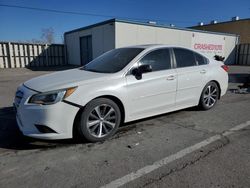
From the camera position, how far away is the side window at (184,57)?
4484 millimetres

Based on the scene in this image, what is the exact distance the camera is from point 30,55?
65.3 feet

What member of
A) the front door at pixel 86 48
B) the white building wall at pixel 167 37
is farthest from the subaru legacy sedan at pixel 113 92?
the front door at pixel 86 48

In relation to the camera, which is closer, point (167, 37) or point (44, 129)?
point (44, 129)

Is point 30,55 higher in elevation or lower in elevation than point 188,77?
higher

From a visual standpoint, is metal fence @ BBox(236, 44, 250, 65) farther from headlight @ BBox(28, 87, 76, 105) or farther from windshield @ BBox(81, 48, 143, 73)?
headlight @ BBox(28, 87, 76, 105)

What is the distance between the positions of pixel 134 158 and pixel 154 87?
1.52 meters

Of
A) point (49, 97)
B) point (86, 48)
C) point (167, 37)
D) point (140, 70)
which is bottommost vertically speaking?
point (49, 97)

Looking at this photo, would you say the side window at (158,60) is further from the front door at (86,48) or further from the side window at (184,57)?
the front door at (86,48)

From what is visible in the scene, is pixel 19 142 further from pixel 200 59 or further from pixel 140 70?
pixel 200 59

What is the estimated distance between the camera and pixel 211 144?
10.8 ft

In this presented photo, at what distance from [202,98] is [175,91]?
3.44 feet

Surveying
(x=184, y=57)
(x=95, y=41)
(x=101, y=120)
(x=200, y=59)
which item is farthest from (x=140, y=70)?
(x=95, y=41)

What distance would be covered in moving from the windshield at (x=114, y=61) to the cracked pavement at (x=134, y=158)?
120 centimetres

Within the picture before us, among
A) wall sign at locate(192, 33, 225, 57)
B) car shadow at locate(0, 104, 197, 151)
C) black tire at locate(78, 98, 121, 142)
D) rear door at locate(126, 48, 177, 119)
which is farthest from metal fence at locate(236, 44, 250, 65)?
black tire at locate(78, 98, 121, 142)
